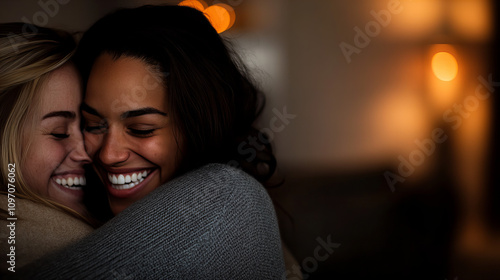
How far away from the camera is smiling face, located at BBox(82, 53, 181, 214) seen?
94cm

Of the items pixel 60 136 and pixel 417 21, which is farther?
pixel 417 21

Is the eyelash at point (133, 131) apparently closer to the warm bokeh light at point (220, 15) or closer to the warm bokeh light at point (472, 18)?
the warm bokeh light at point (220, 15)

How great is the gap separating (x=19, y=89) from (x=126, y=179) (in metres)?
0.31

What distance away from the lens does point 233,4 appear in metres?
2.62

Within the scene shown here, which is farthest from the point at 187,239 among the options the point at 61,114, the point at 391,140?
the point at 391,140

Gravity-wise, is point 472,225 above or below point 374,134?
below

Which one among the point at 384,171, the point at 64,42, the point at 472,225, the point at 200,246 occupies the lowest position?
the point at 472,225

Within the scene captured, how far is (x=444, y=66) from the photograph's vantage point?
2314mm

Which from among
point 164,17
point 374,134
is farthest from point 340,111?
point 164,17

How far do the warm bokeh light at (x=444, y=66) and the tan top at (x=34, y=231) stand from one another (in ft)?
7.04

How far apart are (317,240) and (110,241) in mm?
1786

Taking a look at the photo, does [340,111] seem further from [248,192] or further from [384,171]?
[248,192]

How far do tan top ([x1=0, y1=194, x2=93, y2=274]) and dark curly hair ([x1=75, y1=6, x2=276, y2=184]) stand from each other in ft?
1.05

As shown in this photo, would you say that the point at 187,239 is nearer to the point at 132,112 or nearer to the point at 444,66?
the point at 132,112
